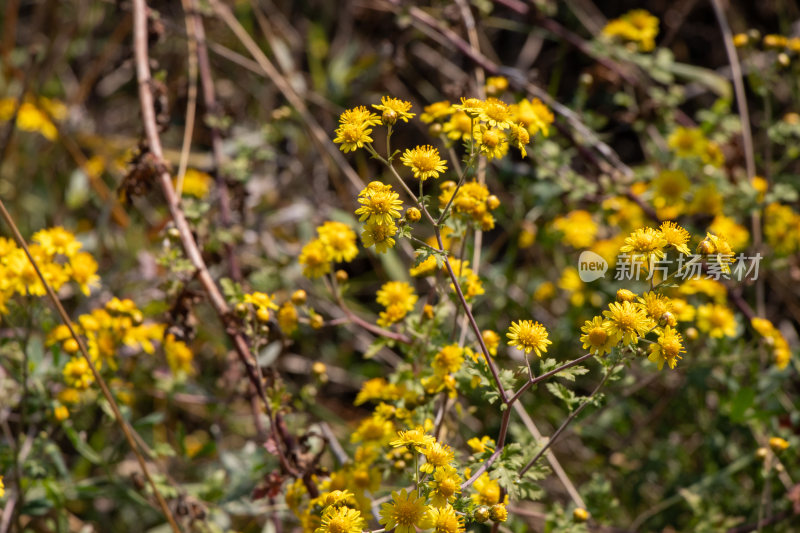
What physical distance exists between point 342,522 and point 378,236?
1.91 ft

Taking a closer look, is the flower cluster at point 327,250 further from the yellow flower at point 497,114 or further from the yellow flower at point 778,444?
the yellow flower at point 778,444

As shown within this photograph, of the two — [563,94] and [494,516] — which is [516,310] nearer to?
[494,516]

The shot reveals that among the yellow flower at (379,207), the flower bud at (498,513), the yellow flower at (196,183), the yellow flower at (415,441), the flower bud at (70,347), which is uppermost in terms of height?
the yellow flower at (379,207)

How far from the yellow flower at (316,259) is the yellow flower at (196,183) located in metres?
1.30

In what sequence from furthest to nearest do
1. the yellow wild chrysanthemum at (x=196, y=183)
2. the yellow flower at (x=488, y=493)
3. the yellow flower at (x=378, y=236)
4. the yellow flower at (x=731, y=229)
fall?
the yellow wild chrysanthemum at (x=196, y=183) → the yellow flower at (x=731, y=229) → the yellow flower at (x=488, y=493) → the yellow flower at (x=378, y=236)

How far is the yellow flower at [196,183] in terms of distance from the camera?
3.40 m

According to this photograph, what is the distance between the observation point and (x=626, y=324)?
1.51 meters

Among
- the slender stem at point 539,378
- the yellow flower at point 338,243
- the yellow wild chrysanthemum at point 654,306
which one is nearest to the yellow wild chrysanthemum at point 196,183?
the yellow flower at point 338,243

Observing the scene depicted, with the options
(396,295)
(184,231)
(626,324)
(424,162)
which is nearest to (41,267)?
(184,231)

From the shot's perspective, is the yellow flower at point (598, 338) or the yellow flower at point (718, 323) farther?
the yellow flower at point (718, 323)

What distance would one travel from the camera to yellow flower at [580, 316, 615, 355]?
152cm

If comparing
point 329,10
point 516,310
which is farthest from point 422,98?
point 516,310

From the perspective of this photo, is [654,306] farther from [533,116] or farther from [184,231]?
[184,231]

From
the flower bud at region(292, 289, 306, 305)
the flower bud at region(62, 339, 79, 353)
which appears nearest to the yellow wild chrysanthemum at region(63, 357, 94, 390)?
the flower bud at region(62, 339, 79, 353)
